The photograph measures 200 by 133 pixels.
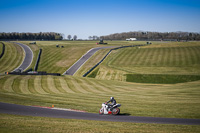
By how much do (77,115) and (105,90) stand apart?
20.7 m

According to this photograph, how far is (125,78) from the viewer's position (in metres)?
61.4

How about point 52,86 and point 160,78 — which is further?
point 160,78

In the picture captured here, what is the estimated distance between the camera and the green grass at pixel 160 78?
56.7 m

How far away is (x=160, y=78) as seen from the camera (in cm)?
5903

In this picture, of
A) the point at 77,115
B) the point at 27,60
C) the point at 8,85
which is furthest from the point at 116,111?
the point at 27,60

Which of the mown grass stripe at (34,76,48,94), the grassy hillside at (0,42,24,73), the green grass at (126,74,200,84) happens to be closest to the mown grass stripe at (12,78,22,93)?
the mown grass stripe at (34,76,48,94)

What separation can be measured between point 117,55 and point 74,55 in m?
22.2

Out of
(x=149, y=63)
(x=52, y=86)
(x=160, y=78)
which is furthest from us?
(x=149, y=63)

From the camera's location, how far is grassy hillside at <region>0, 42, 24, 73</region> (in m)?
82.4

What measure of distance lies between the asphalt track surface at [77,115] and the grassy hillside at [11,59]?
6167cm

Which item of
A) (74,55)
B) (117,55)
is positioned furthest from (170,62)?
(74,55)

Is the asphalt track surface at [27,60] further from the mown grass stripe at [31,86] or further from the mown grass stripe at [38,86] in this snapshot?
the mown grass stripe at [38,86]

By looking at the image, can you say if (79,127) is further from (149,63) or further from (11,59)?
(11,59)

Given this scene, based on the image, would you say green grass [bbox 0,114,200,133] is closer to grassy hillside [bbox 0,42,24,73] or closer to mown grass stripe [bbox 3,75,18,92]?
mown grass stripe [bbox 3,75,18,92]
